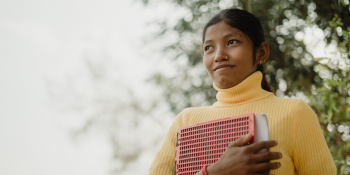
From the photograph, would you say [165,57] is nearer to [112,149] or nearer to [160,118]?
[160,118]

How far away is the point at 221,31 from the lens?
932 mm

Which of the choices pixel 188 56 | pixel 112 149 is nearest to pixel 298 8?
pixel 188 56

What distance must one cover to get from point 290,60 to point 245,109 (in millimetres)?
1194

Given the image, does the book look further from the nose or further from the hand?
the nose

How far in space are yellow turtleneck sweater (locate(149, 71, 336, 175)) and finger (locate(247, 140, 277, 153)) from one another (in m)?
0.16

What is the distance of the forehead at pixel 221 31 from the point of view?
0.92m

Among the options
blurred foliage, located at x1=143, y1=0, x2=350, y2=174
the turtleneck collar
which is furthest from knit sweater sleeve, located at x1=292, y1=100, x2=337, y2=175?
blurred foliage, located at x1=143, y1=0, x2=350, y2=174

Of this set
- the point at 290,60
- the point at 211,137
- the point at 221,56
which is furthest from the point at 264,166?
the point at 290,60

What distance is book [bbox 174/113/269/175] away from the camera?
2.19 ft

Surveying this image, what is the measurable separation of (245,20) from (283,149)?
0.40 metres

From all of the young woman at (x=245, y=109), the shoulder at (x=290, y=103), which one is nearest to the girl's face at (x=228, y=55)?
the young woman at (x=245, y=109)

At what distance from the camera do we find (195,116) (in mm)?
981

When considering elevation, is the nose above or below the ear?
below

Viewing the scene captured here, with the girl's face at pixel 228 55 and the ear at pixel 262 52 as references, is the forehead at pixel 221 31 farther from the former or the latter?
the ear at pixel 262 52
